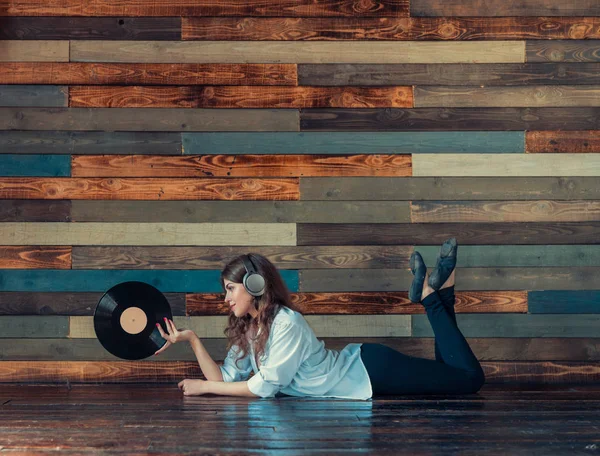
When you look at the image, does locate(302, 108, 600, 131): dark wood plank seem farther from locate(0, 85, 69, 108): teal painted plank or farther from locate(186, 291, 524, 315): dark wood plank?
locate(0, 85, 69, 108): teal painted plank

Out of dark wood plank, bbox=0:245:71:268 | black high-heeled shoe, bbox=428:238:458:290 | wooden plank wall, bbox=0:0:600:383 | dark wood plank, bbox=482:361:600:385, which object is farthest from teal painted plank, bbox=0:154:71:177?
dark wood plank, bbox=482:361:600:385

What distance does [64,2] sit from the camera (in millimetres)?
3893

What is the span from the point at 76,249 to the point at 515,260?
2.41 meters

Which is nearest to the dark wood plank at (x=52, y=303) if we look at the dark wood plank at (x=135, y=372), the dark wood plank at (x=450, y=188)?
the dark wood plank at (x=135, y=372)

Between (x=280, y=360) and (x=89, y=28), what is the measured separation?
7.00ft

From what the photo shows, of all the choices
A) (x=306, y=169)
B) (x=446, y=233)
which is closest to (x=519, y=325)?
(x=446, y=233)

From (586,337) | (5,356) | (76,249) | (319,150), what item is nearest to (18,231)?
(76,249)

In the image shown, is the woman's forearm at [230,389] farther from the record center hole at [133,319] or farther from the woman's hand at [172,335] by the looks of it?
the record center hole at [133,319]

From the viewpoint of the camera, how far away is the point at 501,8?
3.94 metres

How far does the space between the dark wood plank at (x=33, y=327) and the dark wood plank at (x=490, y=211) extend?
2007 mm

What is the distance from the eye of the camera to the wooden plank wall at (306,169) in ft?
12.6

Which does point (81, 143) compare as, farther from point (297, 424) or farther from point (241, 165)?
point (297, 424)

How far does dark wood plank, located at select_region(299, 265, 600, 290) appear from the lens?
153 inches

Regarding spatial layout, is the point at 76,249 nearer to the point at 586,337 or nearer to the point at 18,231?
the point at 18,231
